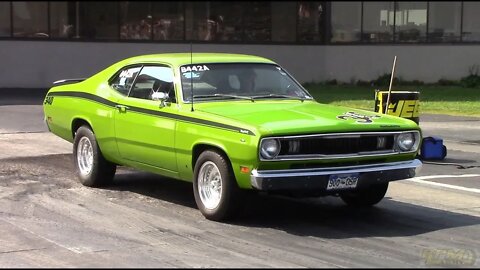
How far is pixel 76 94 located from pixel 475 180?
5.55 meters

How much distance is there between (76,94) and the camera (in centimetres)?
966

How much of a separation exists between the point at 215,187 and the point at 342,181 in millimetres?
1272

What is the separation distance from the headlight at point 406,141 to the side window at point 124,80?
3.26 meters

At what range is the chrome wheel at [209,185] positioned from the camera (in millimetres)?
7449

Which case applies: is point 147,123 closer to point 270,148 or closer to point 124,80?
point 124,80

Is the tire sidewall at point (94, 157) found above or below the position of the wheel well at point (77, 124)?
below

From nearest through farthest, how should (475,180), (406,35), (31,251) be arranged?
(31,251), (475,180), (406,35)

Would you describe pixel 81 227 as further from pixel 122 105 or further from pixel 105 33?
pixel 105 33

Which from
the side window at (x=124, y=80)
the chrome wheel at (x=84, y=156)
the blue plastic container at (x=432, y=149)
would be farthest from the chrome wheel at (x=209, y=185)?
the blue plastic container at (x=432, y=149)

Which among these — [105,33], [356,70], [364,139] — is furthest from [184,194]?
[356,70]

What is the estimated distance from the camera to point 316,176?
23.1 feet

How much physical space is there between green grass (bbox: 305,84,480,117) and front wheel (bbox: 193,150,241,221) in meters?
13.7

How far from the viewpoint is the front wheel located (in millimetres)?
7227

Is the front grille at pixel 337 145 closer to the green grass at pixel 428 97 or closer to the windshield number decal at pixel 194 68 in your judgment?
the windshield number decal at pixel 194 68
